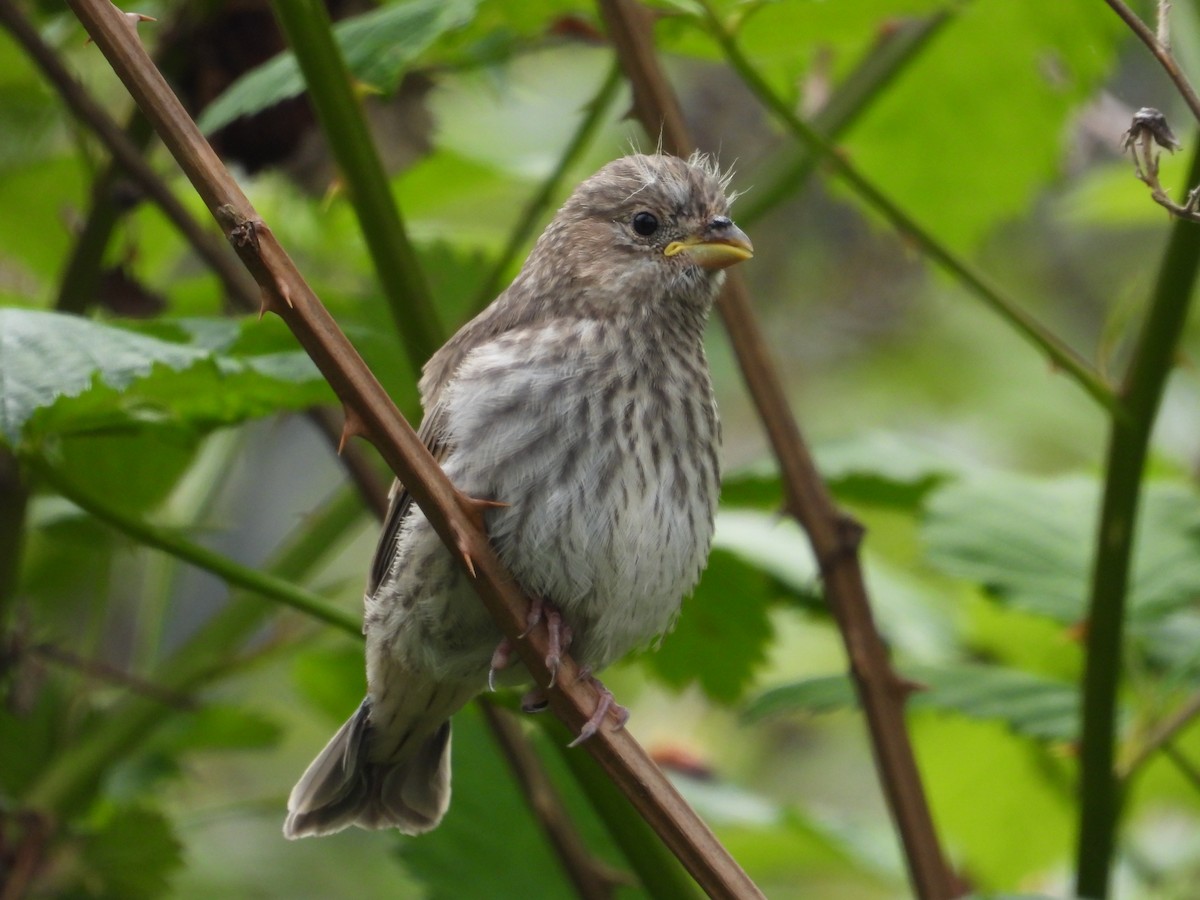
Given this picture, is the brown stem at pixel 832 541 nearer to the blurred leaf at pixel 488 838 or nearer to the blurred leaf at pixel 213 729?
the blurred leaf at pixel 488 838

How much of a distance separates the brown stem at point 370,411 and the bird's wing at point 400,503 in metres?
0.71

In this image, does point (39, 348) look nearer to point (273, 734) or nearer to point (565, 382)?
point (565, 382)

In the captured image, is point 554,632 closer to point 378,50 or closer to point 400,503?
point 400,503

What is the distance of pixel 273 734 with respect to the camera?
3.38 metres

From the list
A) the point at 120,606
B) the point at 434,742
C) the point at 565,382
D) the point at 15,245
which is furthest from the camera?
the point at 120,606

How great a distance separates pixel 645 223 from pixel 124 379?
3.79 ft

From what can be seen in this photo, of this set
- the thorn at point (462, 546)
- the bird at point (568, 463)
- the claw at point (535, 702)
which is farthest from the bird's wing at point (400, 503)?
the thorn at point (462, 546)

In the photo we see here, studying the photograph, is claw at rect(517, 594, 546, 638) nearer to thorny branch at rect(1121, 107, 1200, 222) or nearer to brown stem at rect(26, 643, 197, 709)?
brown stem at rect(26, 643, 197, 709)

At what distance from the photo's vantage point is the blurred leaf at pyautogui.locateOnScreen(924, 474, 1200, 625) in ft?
9.96

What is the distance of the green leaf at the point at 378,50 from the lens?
240 cm

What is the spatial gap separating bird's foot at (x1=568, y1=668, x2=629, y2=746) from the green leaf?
3.11ft

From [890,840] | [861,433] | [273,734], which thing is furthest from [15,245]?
[890,840]

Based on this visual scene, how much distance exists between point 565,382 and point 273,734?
1143mm

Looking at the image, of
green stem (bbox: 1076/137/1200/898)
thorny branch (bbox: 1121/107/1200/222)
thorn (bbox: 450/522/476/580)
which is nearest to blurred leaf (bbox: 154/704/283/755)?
thorn (bbox: 450/522/476/580)
